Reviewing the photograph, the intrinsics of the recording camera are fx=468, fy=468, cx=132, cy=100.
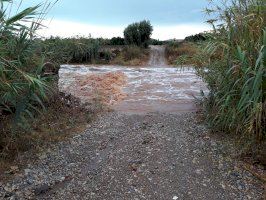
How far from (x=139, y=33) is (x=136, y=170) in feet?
34.9

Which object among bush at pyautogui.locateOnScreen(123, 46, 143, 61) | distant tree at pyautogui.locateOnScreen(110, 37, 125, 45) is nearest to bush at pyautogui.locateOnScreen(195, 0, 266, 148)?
bush at pyautogui.locateOnScreen(123, 46, 143, 61)

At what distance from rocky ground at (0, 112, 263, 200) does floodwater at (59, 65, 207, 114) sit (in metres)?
1.14

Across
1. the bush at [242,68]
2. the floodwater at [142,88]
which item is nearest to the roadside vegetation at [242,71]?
the bush at [242,68]

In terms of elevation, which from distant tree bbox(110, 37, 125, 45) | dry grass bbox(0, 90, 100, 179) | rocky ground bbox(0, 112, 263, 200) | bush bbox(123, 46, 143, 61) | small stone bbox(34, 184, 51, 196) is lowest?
small stone bbox(34, 184, 51, 196)

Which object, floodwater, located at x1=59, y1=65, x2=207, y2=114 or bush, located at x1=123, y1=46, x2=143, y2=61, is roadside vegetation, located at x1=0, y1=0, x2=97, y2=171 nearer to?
floodwater, located at x1=59, y1=65, x2=207, y2=114

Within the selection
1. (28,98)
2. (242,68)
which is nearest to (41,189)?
(28,98)

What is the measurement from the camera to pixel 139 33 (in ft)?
46.4

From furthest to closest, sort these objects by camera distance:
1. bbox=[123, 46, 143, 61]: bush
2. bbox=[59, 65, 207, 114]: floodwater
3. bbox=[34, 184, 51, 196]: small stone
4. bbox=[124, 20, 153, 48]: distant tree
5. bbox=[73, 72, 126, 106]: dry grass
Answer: bbox=[124, 20, 153, 48]: distant tree < bbox=[123, 46, 143, 61]: bush < bbox=[73, 72, 126, 106]: dry grass < bbox=[59, 65, 207, 114]: floodwater < bbox=[34, 184, 51, 196]: small stone

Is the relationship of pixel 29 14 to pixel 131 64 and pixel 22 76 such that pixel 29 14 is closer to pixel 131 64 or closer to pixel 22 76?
pixel 22 76

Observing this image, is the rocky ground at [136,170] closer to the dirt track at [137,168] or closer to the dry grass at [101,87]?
the dirt track at [137,168]

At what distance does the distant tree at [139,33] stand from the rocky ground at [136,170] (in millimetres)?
9475

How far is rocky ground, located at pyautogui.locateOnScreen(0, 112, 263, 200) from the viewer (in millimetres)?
3461

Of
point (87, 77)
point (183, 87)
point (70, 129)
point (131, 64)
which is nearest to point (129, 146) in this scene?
point (70, 129)

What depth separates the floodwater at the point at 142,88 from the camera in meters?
6.02
